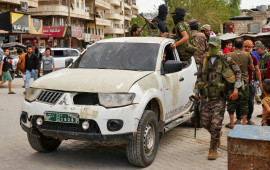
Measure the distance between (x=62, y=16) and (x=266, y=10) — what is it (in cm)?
3729

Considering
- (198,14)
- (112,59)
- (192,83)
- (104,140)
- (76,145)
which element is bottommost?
(76,145)

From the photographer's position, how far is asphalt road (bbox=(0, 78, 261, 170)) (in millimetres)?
5188

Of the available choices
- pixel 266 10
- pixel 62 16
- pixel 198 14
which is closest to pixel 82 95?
pixel 198 14

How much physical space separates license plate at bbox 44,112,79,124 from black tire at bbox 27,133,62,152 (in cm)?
64

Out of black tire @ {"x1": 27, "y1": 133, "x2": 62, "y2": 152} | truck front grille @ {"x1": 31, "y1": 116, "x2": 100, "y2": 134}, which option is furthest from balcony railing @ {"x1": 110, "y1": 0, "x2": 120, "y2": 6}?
truck front grille @ {"x1": 31, "y1": 116, "x2": 100, "y2": 134}

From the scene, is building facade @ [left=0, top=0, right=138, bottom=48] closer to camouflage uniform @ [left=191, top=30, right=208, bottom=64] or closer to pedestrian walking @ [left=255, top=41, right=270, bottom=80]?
pedestrian walking @ [left=255, top=41, right=270, bottom=80]

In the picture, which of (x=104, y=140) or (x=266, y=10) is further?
(x=266, y=10)

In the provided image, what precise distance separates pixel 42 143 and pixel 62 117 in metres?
1.01

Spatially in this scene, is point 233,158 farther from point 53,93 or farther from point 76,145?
point 76,145

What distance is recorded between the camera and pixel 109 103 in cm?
470

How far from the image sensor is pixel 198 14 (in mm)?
44344

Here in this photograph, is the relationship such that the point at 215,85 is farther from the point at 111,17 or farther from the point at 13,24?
the point at 111,17

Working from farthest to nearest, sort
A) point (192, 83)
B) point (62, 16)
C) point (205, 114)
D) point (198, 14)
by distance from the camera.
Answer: point (62, 16)
point (198, 14)
point (192, 83)
point (205, 114)

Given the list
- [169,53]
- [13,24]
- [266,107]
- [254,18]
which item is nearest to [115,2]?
[254,18]
